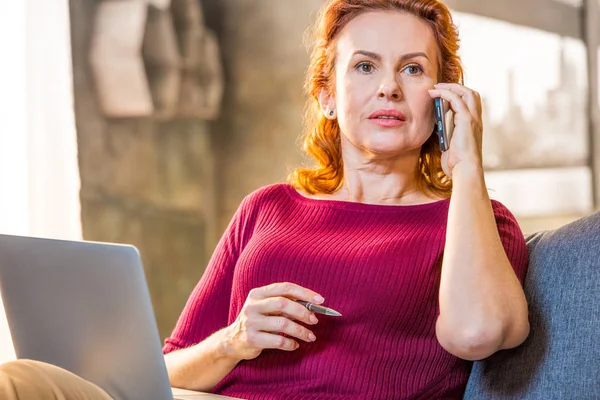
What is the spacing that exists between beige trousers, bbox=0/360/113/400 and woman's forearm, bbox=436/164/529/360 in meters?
0.58

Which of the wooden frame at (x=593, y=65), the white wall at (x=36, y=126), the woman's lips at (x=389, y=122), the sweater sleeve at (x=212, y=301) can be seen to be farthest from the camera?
the wooden frame at (x=593, y=65)

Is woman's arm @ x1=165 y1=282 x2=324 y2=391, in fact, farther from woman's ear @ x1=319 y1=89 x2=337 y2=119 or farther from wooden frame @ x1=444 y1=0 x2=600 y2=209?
wooden frame @ x1=444 y1=0 x2=600 y2=209

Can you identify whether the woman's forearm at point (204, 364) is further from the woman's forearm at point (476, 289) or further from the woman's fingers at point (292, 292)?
the woman's forearm at point (476, 289)

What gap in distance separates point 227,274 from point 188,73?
192 centimetres

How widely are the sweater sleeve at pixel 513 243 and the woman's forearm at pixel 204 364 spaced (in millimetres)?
550

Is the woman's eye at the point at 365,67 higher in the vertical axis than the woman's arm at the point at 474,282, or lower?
higher

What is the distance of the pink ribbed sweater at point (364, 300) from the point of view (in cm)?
153

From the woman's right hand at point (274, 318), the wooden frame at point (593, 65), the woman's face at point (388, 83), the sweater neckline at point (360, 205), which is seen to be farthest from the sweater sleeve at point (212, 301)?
the wooden frame at point (593, 65)

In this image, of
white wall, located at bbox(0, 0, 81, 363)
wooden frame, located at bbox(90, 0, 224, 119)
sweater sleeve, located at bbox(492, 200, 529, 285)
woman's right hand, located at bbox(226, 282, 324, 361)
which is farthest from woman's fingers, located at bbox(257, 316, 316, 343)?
wooden frame, located at bbox(90, 0, 224, 119)

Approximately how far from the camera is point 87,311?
50.0 inches

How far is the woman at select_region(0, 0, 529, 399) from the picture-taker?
56.7 inches

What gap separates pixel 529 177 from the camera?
294cm

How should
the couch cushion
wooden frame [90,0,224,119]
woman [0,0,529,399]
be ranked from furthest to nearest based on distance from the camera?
1. wooden frame [90,0,224,119]
2. woman [0,0,529,399]
3. the couch cushion

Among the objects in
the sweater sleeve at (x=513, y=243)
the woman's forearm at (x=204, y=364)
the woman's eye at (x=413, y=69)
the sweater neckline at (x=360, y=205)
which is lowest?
the woman's forearm at (x=204, y=364)
